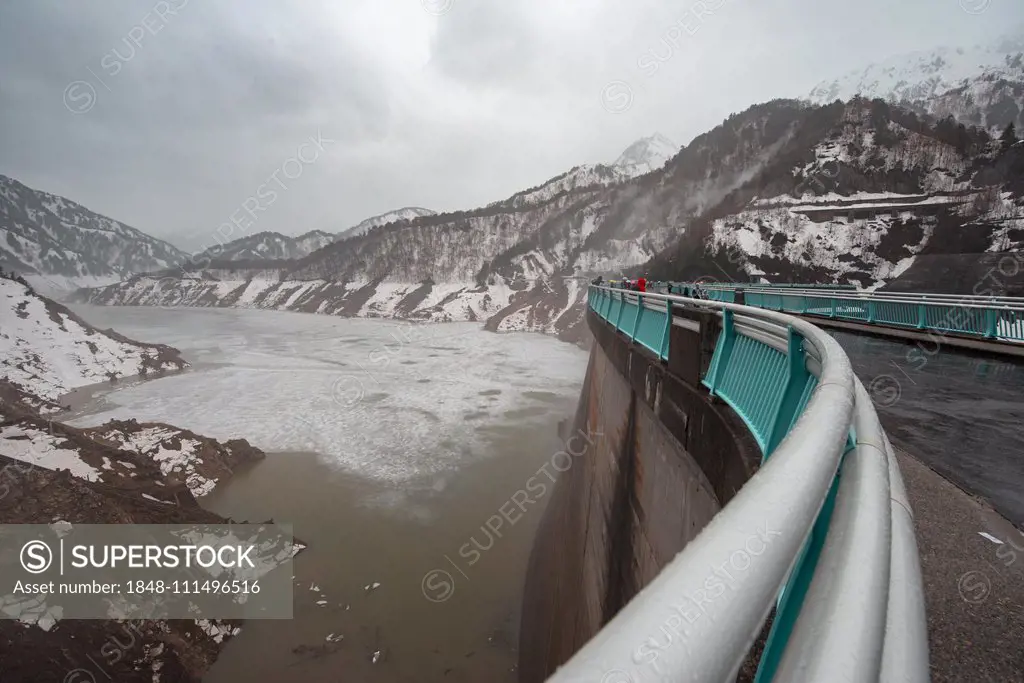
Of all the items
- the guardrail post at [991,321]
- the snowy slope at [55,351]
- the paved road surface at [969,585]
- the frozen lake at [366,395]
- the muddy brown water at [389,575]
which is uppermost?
the guardrail post at [991,321]

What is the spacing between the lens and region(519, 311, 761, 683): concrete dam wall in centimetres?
372

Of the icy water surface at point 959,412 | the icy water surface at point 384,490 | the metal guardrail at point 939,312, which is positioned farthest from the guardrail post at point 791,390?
the icy water surface at point 384,490

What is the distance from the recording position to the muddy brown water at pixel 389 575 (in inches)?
408

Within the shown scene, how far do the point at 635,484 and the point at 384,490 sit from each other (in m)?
14.1

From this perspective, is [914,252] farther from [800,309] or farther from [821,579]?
[821,579]

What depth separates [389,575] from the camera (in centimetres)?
1296

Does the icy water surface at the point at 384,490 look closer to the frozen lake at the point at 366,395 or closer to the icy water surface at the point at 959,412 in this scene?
the frozen lake at the point at 366,395

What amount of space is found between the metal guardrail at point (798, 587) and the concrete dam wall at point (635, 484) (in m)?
1.85

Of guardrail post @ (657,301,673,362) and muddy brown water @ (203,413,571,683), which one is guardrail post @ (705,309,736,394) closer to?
guardrail post @ (657,301,673,362)


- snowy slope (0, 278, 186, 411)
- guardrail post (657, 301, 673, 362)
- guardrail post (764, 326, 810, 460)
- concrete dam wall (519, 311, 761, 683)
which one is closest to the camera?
guardrail post (764, 326, 810, 460)

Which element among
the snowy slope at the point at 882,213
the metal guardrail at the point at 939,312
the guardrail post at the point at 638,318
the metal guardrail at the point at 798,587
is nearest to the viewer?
the metal guardrail at the point at 798,587

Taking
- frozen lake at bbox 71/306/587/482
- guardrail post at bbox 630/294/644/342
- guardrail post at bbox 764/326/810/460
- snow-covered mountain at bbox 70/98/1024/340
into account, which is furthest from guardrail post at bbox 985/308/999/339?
snow-covered mountain at bbox 70/98/1024/340

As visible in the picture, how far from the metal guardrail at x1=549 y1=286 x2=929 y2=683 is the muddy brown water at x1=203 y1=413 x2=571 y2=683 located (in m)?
11.4

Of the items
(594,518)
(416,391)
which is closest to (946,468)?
(594,518)
